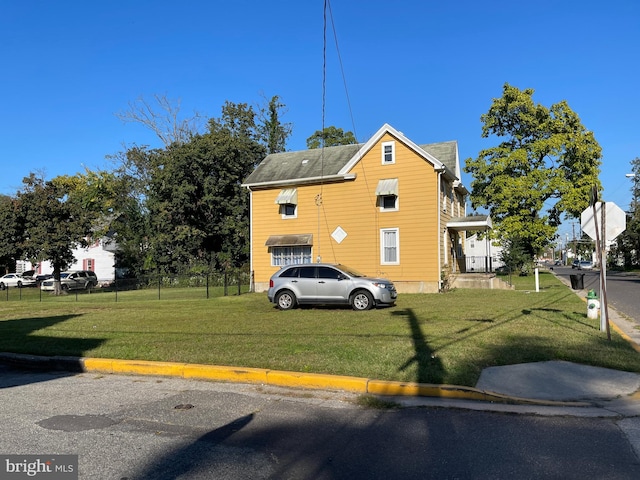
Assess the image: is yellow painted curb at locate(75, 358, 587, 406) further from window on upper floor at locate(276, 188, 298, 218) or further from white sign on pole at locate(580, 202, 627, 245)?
window on upper floor at locate(276, 188, 298, 218)

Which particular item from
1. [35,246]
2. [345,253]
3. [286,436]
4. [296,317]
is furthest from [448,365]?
[35,246]

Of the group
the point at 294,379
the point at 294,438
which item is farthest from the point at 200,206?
the point at 294,438

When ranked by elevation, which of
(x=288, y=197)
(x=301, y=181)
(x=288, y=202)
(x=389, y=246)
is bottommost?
(x=389, y=246)

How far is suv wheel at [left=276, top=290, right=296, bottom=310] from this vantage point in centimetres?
1608

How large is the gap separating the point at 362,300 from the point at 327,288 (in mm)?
1213

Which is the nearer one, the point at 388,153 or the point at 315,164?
the point at 388,153

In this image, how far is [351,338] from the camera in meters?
9.69

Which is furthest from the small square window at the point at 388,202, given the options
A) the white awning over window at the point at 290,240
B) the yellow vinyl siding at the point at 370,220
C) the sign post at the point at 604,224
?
the sign post at the point at 604,224

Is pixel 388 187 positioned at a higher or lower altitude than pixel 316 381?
higher

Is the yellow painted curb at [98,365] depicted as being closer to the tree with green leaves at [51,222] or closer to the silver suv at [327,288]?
the silver suv at [327,288]

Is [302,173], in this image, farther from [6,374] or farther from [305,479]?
[305,479]

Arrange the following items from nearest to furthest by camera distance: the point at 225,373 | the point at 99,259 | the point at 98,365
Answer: the point at 225,373
the point at 98,365
the point at 99,259

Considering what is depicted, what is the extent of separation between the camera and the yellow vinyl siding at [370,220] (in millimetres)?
22250

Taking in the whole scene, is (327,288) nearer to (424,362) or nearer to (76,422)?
(424,362)
